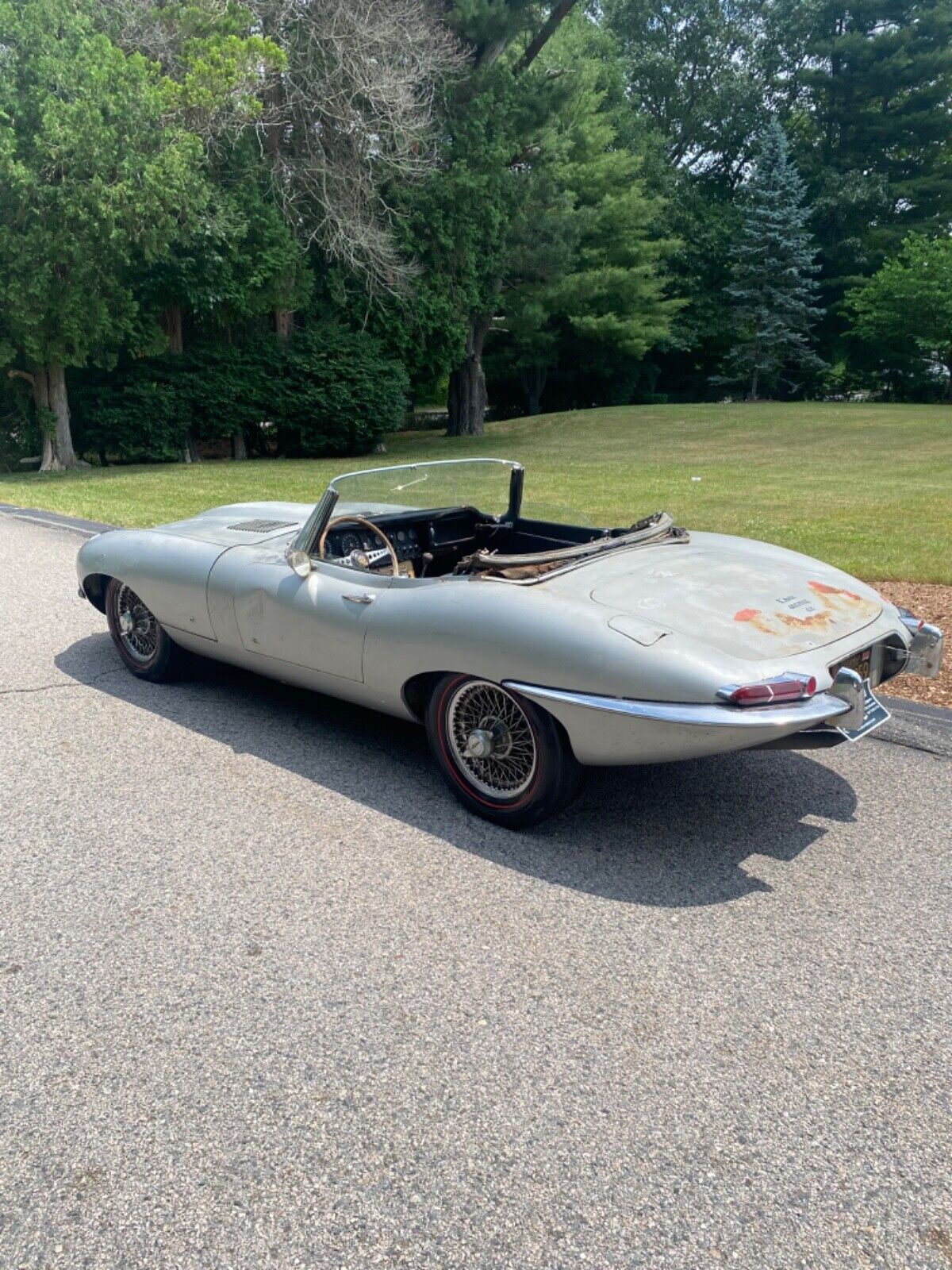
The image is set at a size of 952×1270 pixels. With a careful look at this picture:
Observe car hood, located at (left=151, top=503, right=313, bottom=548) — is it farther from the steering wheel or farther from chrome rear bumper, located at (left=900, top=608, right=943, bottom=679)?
A: chrome rear bumper, located at (left=900, top=608, right=943, bottom=679)

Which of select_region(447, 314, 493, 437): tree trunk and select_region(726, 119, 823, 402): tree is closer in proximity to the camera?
select_region(447, 314, 493, 437): tree trunk

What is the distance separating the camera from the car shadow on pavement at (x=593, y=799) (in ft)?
11.0

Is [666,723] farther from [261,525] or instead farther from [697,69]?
[697,69]

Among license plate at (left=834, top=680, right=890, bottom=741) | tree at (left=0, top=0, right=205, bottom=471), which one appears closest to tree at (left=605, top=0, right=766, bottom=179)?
tree at (left=0, top=0, right=205, bottom=471)

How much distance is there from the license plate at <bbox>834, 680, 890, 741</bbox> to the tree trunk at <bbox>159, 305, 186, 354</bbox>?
21273 mm

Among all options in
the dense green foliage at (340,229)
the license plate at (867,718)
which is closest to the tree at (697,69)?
the dense green foliage at (340,229)

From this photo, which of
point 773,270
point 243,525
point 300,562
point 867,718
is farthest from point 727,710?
point 773,270

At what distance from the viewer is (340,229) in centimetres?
2027

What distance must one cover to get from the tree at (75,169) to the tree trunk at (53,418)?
1835mm

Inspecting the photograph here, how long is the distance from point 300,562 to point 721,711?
2.06 meters

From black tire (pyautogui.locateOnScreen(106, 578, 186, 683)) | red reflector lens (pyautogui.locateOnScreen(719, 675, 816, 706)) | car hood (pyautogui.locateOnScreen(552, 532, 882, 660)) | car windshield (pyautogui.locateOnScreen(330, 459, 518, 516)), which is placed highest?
car windshield (pyautogui.locateOnScreen(330, 459, 518, 516))

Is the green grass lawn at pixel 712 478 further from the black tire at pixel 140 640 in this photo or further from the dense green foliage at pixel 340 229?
the dense green foliage at pixel 340 229

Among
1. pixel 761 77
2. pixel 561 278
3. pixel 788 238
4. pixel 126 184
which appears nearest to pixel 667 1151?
pixel 126 184

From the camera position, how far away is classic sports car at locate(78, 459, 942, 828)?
3223 mm
